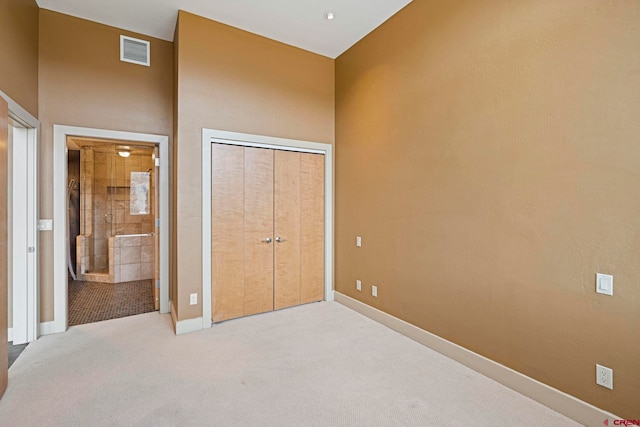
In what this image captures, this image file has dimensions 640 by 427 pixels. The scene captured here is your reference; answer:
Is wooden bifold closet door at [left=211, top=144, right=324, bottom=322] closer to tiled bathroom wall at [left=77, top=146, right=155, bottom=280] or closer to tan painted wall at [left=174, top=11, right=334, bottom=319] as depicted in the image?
tan painted wall at [left=174, top=11, right=334, bottom=319]

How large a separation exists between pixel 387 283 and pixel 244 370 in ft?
5.61

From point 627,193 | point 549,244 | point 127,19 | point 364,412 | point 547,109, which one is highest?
point 127,19

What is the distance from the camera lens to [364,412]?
6.38 ft

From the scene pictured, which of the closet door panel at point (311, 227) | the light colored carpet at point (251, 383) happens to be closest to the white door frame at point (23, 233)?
the light colored carpet at point (251, 383)

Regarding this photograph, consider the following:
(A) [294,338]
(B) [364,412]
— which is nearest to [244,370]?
(A) [294,338]

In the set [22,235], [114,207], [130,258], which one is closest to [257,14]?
[22,235]

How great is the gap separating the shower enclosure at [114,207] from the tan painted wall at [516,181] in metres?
4.42

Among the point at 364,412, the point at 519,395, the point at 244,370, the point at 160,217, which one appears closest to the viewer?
the point at 364,412

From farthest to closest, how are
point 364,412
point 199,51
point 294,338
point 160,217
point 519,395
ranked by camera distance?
point 160,217 → point 199,51 → point 294,338 → point 519,395 → point 364,412

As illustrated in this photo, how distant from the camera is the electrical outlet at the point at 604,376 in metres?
1.75

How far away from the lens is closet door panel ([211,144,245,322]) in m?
3.37

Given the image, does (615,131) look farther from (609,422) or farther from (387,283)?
(387,283)

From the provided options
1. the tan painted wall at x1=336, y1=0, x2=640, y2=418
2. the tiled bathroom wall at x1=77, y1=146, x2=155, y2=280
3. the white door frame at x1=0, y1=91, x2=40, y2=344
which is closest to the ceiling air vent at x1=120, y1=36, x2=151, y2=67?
the white door frame at x1=0, y1=91, x2=40, y2=344

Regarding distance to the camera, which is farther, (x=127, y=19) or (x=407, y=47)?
(x=127, y=19)
